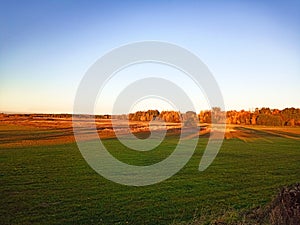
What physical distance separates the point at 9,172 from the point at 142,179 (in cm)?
990

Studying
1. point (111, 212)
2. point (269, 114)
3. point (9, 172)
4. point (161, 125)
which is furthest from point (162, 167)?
point (269, 114)

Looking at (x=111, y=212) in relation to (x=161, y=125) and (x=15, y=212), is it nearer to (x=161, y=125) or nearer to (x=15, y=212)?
(x=15, y=212)

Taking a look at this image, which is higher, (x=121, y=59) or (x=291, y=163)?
(x=121, y=59)

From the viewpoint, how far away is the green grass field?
13.6m

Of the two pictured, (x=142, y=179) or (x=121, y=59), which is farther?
(x=142, y=179)

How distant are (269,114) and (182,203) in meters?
91.7

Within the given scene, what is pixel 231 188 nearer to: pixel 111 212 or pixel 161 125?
pixel 111 212

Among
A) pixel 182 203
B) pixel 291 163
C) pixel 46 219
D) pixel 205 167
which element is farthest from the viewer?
pixel 291 163

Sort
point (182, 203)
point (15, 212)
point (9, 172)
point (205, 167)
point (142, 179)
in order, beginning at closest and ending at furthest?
point (15, 212)
point (182, 203)
point (142, 179)
point (9, 172)
point (205, 167)

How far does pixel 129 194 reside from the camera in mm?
17984

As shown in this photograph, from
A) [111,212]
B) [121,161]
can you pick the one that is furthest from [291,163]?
[111,212]

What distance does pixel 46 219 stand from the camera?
13266 millimetres

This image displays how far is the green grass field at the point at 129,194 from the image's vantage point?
13625 millimetres

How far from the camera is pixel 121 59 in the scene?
1923 cm
